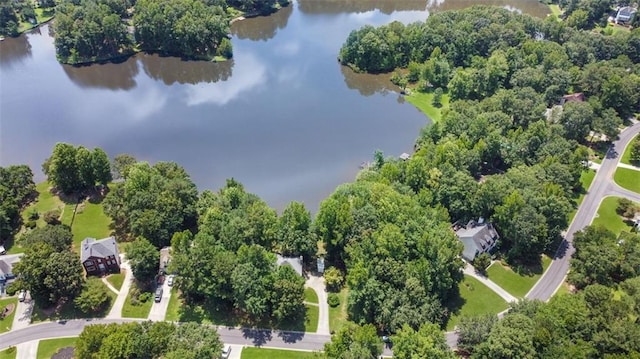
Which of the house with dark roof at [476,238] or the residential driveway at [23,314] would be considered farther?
the house with dark roof at [476,238]

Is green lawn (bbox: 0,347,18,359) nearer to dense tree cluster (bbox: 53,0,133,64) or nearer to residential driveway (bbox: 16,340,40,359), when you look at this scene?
residential driveway (bbox: 16,340,40,359)

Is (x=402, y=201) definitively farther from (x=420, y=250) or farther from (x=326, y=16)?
(x=326, y=16)

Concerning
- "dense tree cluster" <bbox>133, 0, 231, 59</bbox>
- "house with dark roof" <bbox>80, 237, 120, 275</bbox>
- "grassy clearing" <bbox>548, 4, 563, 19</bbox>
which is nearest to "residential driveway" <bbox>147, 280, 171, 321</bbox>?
"house with dark roof" <bbox>80, 237, 120, 275</bbox>

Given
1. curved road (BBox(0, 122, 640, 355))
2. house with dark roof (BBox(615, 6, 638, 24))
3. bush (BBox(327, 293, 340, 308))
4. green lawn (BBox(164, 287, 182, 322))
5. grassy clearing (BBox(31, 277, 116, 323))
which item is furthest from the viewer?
house with dark roof (BBox(615, 6, 638, 24))

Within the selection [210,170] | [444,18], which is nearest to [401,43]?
[444,18]

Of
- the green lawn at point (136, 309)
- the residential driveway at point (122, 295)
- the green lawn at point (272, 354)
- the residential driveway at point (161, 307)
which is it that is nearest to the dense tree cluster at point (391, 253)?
the green lawn at point (272, 354)

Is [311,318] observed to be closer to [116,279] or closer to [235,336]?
[235,336]

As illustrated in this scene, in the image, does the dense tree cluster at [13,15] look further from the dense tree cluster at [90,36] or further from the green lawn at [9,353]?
the green lawn at [9,353]
